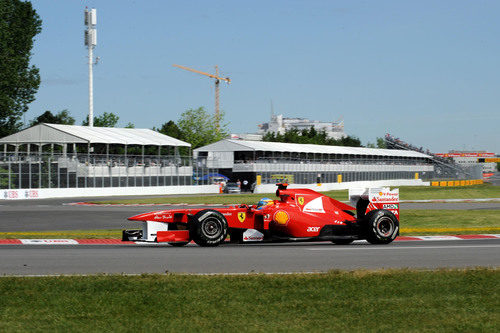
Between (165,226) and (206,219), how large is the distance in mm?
954

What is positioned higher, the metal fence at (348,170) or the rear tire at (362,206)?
the metal fence at (348,170)

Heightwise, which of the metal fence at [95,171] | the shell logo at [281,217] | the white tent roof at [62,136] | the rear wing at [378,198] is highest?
the white tent roof at [62,136]

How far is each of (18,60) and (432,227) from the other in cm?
5810

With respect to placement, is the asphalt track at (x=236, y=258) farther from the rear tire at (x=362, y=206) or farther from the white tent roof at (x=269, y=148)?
the white tent roof at (x=269, y=148)

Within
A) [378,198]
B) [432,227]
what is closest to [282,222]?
[378,198]

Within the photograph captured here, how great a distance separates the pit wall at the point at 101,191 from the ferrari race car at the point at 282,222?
42.5 meters

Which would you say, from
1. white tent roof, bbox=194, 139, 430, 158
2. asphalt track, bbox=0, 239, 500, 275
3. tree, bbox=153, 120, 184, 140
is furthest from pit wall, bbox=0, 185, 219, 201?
tree, bbox=153, 120, 184, 140

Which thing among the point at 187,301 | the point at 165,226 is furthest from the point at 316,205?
the point at 187,301

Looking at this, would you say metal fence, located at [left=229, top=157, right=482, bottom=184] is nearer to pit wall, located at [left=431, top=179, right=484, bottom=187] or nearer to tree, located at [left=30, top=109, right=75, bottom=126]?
pit wall, located at [left=431, top=179, right=484, bottom=187]

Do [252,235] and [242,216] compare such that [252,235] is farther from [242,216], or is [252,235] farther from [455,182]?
[455,182]

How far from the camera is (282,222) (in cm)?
1582

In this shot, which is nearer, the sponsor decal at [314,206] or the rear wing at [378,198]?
the sponsor decal at [314,206]

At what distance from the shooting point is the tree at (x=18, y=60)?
233 ft

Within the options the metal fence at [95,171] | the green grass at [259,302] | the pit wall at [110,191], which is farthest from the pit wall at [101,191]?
the green grass at [259,302]
